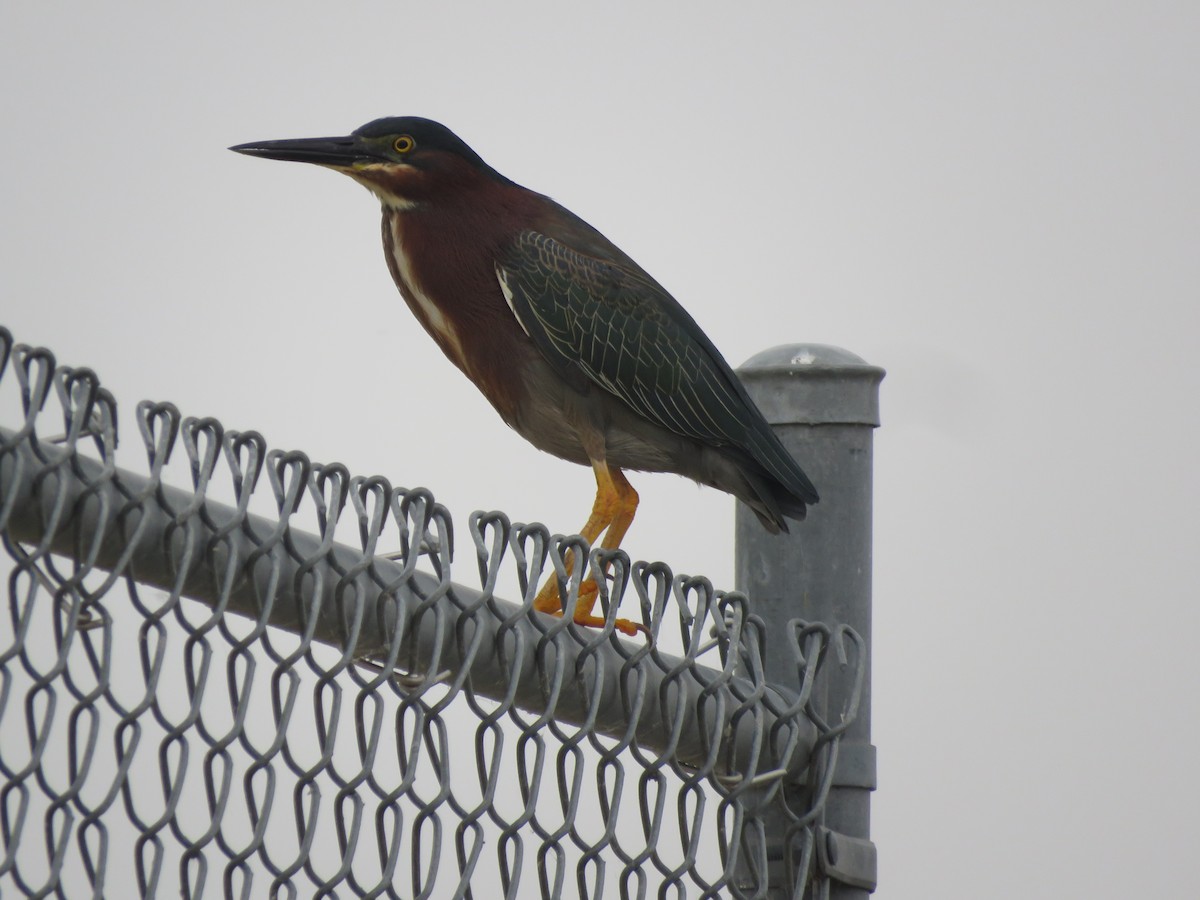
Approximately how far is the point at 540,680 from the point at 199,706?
65 cm

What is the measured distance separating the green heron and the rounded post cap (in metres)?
1.42

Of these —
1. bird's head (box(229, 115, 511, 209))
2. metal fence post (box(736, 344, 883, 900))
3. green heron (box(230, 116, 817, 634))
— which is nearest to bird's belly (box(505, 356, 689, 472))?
green heron (box(230, 116, 817, 634))

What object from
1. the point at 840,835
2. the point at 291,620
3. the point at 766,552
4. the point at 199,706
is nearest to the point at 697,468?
the point at 766,552

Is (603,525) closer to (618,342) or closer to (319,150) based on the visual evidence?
(618,342)

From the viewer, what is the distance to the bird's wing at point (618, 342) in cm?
436

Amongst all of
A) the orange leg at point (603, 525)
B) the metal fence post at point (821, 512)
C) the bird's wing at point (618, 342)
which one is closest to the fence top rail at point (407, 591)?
the metal fence post at point (821, 512)

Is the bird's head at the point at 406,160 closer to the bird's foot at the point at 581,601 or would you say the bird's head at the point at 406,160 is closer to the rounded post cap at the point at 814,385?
the bird's foot at the point at 581,601

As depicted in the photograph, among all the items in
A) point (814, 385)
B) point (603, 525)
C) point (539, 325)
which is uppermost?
point (539, 325)

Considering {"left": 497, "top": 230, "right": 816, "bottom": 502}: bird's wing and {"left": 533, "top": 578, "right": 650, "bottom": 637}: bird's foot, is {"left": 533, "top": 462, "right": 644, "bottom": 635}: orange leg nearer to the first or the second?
{"left": 533, "top": 578, "right": 650, "bottom": 637}: bird's foot

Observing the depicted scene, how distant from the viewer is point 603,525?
14.7ft

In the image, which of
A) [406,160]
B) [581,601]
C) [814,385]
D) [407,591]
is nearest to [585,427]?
[581,601]

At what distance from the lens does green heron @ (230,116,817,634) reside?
437 cm

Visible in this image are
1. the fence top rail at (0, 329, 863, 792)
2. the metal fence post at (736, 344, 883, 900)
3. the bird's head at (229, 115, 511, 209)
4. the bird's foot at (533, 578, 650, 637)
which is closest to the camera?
the fence top rail at (0, 329, 863, 792)

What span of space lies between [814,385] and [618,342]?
5.60ft
